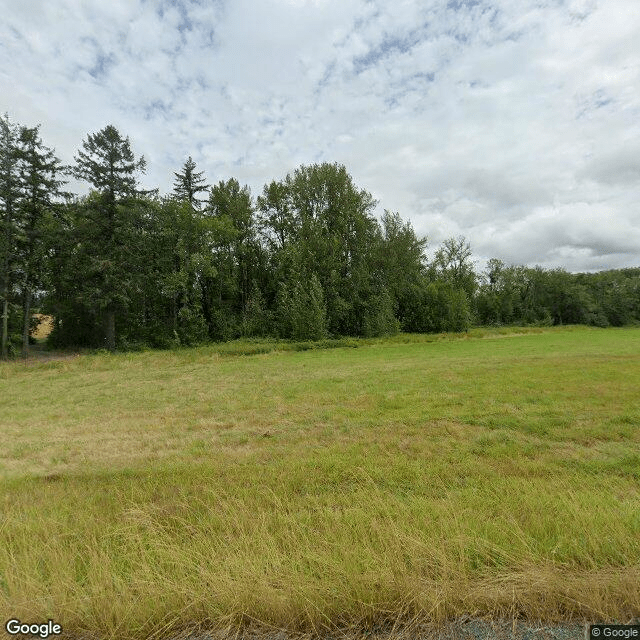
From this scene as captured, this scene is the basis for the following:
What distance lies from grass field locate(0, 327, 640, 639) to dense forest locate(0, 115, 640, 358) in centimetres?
2416

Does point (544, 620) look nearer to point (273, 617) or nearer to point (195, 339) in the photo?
point (273, 617)

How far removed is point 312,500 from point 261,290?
43.6 m

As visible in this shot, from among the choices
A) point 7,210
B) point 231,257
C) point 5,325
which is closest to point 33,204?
point 7,210

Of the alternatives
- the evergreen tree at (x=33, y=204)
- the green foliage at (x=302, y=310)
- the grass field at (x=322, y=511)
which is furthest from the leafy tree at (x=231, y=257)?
the grass field at (x=322, y=511)

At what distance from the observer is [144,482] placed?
5.62m

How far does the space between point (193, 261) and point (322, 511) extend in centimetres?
3677

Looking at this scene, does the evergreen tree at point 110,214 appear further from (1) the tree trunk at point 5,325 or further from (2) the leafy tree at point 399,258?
(2) the leafy tree at point 399,258

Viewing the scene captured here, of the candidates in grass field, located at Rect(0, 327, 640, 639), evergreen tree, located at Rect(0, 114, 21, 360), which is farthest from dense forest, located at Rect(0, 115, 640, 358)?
grass field, located at Rect(0, 327, 640, 639)

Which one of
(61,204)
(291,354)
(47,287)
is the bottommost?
(291,354)

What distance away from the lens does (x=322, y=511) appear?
4246mm

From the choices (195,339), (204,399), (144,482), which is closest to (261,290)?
(195,339)

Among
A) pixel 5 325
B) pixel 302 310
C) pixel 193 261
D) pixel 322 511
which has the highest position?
pixel 193 261

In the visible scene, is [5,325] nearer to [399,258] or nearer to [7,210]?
[7,210]

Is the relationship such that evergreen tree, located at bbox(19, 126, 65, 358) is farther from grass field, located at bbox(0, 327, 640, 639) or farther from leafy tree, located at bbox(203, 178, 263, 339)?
grass field, located at bbox(0, 327, 640, 639)
